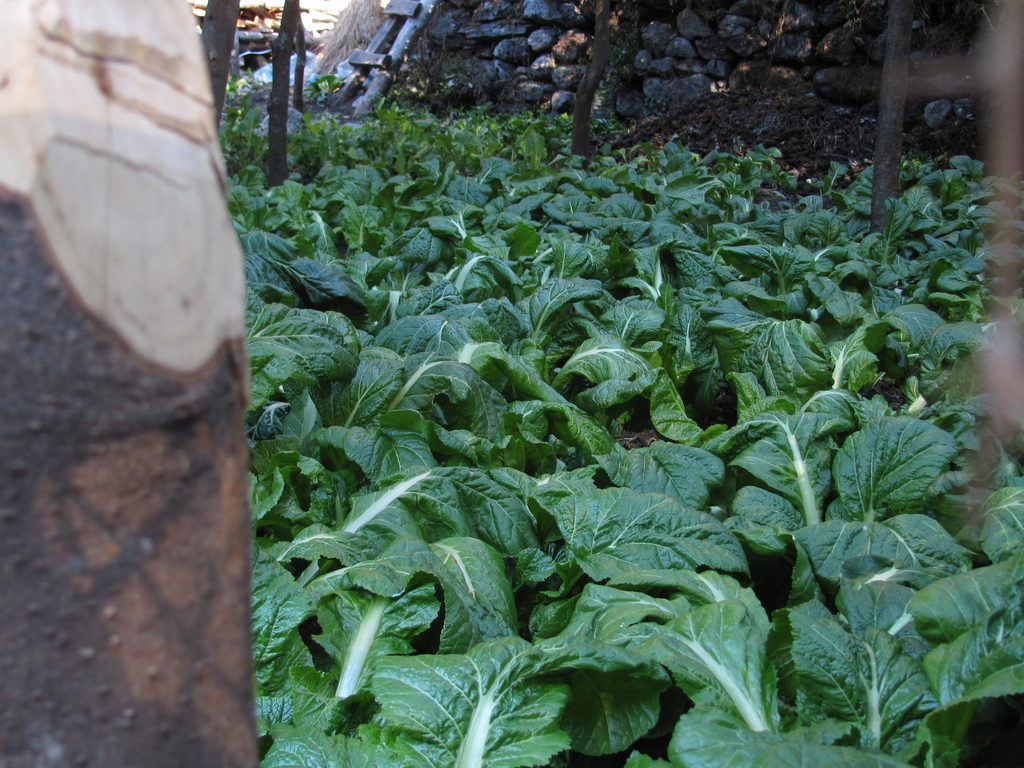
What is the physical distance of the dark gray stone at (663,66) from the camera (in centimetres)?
1280

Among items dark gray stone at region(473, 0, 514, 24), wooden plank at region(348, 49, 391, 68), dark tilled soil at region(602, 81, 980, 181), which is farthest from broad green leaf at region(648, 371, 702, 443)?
wooden plank at region(348, 49, 391, 68)

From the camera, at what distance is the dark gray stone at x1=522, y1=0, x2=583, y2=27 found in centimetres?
1402

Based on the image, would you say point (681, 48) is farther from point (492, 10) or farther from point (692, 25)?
point (492, 10)

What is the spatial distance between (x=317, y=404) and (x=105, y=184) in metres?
2.46

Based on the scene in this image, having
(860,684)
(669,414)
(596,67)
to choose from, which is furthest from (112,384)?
(596,67)

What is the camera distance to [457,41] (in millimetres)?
15148

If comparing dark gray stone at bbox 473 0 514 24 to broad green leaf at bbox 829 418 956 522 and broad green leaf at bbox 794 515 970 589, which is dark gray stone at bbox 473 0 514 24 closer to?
broad green leaf at bbox 829 418 956 522

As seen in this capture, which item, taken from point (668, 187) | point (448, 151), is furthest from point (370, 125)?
point (668, 187)

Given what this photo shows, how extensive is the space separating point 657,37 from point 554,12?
77.9 inches

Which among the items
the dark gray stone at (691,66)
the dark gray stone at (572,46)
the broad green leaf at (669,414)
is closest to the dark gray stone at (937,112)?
the dark gray stone at (691,66)

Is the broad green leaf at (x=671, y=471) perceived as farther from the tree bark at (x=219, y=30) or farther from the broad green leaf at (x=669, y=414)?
the tree bark at (x=219, y=30)

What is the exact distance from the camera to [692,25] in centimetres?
1263

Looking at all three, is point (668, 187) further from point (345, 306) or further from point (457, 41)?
point (457, 41)

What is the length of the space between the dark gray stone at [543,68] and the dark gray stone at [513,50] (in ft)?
0.90
